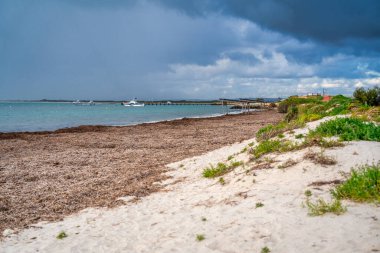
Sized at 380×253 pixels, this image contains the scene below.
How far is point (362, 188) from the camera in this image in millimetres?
6910

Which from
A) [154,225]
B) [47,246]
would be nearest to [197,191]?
[154,225]

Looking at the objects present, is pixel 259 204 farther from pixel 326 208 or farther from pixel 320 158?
pixel 320 158

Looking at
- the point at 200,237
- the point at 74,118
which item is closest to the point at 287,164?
the point at 200,237

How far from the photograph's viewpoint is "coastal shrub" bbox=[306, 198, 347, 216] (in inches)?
256

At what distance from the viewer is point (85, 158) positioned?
1838cm

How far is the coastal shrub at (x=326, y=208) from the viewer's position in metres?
6.51

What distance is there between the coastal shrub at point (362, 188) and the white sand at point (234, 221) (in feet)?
0.70

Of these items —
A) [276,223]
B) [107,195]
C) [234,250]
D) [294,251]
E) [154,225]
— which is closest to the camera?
[294,251]

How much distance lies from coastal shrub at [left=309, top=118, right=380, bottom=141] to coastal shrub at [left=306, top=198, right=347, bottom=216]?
15.1ft

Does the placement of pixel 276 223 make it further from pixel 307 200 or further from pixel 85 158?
pixel 85 158

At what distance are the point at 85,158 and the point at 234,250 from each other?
14.0 meters

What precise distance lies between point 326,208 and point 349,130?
5.58m

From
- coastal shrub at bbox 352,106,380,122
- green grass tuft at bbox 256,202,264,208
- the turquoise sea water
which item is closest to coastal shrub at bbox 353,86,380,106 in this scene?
coastal shrub at bbox 352,106,380,122

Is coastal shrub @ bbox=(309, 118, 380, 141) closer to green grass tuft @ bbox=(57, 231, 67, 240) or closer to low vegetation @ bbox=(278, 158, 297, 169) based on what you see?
low vegetation @ bbox=(278, 158, 297, 169)
